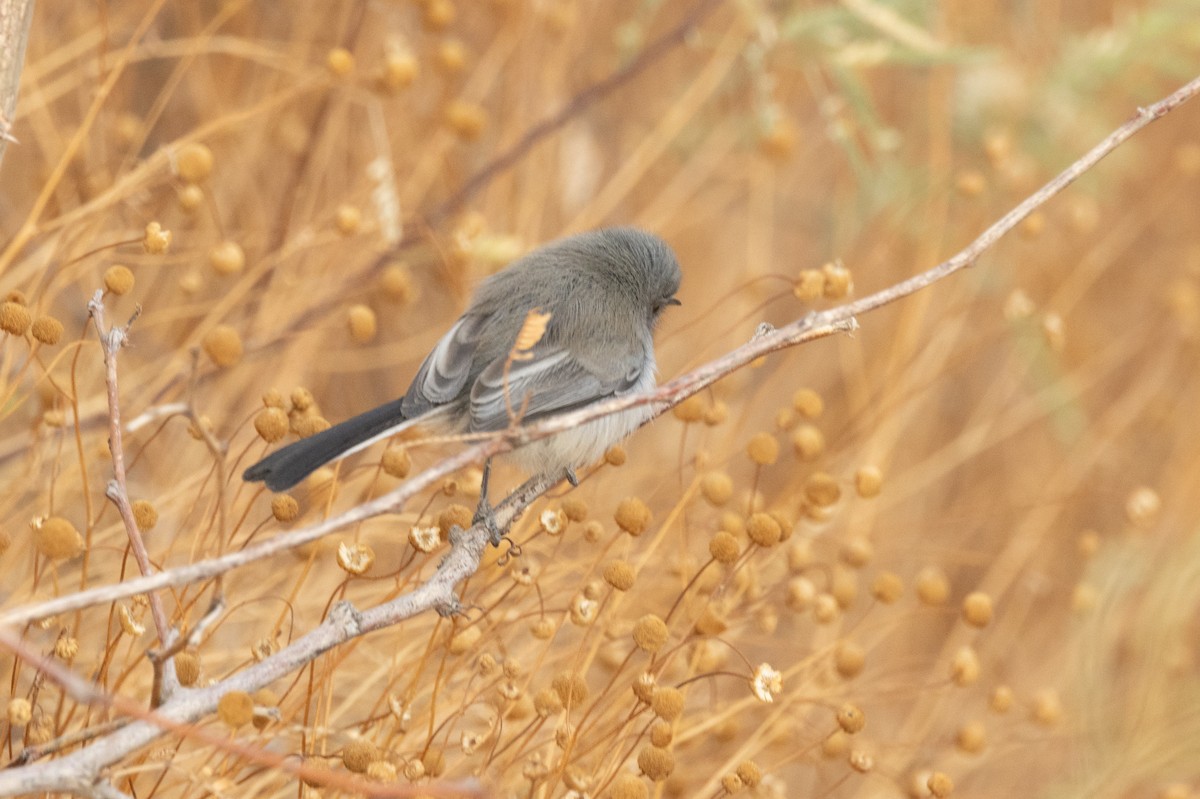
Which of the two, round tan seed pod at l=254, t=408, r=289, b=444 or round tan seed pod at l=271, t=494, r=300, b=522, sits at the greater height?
round tan seed pod at l=254, t=408, r=289, b=444

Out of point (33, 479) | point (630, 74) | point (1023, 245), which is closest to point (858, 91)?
point (630, 74)

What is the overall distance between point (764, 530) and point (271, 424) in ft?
2.31

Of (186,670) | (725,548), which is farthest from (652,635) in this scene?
(186,670)

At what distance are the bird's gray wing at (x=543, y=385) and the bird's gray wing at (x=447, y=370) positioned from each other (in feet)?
0.14

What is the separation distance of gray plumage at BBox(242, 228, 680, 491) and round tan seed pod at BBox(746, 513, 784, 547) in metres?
0.46

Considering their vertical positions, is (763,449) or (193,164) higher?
(193,164)

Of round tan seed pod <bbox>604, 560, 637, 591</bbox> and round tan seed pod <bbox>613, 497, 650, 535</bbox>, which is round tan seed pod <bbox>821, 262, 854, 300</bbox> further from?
round tan seed pod <bbox>604, 560, 637, 591</bbox>

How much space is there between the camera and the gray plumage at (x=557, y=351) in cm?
212

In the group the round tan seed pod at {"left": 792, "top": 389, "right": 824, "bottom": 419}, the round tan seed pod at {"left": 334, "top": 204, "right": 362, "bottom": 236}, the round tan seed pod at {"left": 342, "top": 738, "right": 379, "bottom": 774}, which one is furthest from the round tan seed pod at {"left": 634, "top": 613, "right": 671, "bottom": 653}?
the round tan seed pod at {"left": 334, "top": 204, "right": 362, "bottom": 236}

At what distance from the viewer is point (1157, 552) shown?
340 centimetres

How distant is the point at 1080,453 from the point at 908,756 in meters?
1.48

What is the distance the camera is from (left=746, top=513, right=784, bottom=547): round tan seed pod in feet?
5.49

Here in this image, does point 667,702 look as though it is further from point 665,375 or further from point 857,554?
point 665,375

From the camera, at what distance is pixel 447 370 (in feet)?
7.25
